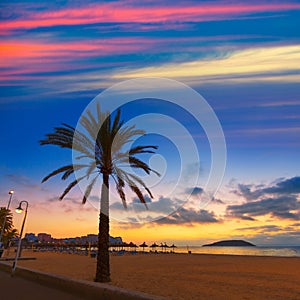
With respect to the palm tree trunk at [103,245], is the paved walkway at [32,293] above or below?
below

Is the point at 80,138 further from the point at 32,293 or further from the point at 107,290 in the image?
Result: the point at 107,290

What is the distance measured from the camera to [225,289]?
1378cm

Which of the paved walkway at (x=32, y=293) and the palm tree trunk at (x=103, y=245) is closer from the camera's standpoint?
the paved walkway at (x=32, y=293)

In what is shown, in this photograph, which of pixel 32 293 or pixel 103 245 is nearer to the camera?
pixel 32 293

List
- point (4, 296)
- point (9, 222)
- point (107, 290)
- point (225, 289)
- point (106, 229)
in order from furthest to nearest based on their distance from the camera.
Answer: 1. point (9, 222)
2. point (106, 229)
3. point (225, 289)
4. point (4, 296)
5. point (107, 290)

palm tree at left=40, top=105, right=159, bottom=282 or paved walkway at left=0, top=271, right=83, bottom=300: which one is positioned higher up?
palm tree at left=40, top=105, right=159, bottom=282

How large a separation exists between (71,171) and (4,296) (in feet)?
21.4

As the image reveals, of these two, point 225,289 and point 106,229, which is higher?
point 106,229

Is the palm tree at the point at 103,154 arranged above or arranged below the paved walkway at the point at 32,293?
above

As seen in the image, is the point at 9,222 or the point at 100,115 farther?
the point at 9,222

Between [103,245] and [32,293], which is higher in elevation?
[103,245]

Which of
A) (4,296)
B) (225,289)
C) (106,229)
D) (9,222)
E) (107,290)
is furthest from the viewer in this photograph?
(9,222)

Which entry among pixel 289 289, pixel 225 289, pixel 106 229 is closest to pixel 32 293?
pixel 106 229

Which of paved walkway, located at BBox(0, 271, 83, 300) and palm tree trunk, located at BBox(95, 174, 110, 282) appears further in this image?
palm tree trunk, located at BBox(95, 174, 110, 282)
